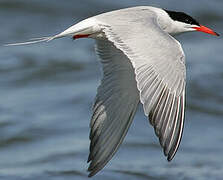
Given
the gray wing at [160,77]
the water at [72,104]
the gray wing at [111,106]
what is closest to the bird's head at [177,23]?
the gray wing at [111,106]

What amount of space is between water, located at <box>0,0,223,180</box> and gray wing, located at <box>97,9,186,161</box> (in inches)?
A: 84.3

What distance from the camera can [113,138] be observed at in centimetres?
631

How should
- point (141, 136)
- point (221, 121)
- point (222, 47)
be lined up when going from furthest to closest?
1. point (222, 47)
2. point (221, 121)
3. point (141, 136)

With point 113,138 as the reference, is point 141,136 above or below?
below

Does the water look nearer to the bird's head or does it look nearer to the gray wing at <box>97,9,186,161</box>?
the bird's head

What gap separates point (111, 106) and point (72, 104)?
9.10 ft

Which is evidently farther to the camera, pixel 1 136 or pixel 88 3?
pixel 88 3

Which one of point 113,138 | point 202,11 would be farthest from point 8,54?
point 113,138

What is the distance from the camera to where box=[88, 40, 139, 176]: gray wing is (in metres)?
6.30

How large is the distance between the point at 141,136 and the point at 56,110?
113 centimetres

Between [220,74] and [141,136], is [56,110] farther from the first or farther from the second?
[220,74]

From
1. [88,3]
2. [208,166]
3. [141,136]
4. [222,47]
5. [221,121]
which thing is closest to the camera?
[208,166]

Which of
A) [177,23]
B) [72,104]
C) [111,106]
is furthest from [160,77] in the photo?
[72,104]

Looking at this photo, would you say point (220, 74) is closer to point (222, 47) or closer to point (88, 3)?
point (222, 47)
